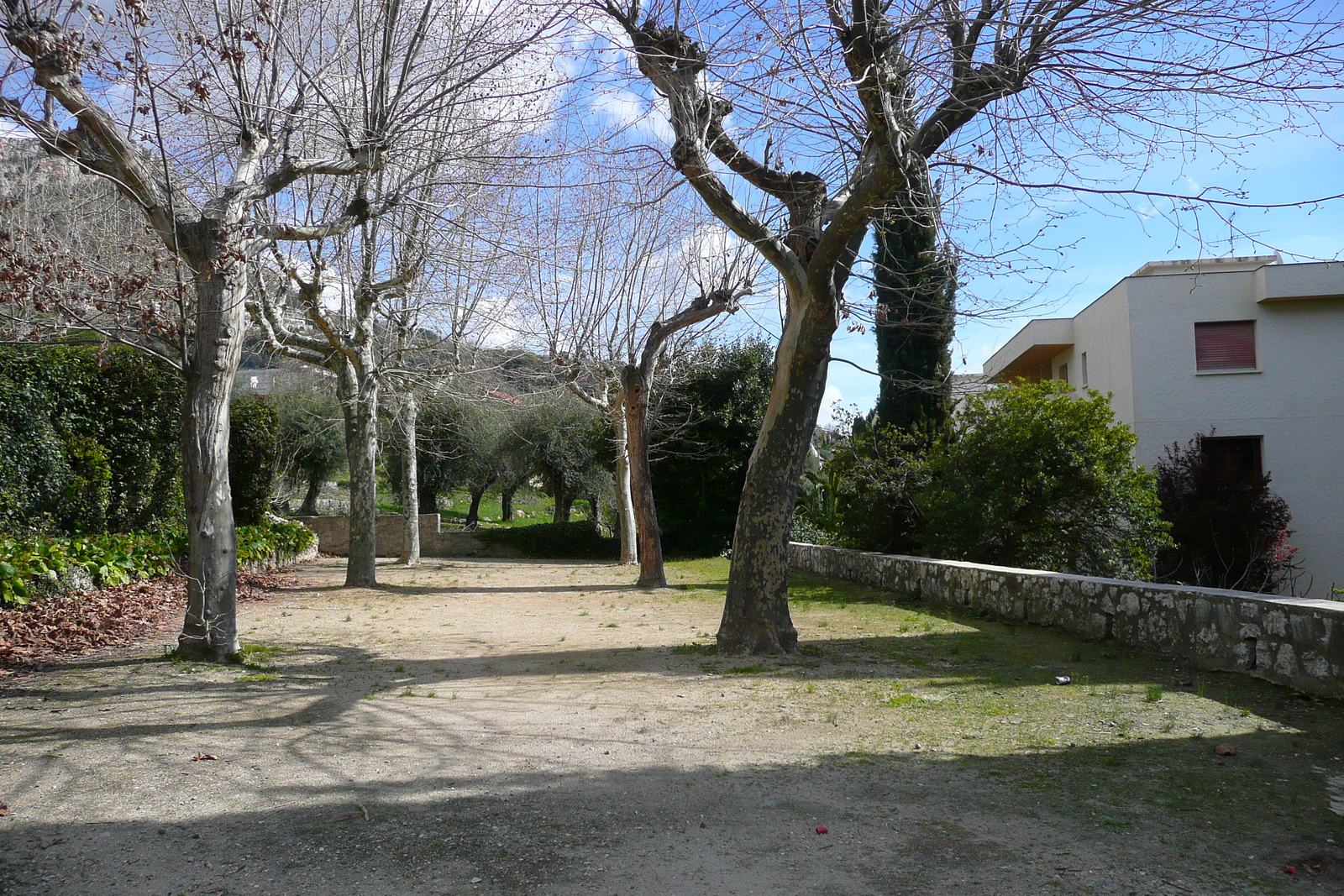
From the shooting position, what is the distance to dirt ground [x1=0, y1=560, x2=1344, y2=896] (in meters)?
3.10

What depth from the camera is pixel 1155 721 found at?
4.97m

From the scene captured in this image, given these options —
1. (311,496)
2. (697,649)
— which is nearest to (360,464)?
(697,649)

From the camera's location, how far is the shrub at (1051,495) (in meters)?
12.0

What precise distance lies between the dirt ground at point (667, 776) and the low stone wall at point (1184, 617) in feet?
0.86

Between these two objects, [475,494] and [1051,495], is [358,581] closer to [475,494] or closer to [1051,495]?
[1051,495]

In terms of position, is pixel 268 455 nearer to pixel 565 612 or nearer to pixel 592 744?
pixel 565 612

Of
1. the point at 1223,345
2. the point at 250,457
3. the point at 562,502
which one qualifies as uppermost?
the point at 1223,345

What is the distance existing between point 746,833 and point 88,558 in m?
9.05

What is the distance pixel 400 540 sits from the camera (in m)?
26.0

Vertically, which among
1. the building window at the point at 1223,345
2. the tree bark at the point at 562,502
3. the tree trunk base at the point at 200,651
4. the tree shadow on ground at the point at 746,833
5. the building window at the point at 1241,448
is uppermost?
the building window at the point at 1223,345

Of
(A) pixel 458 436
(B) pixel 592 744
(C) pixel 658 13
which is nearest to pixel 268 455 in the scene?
(A) pixel 458 436

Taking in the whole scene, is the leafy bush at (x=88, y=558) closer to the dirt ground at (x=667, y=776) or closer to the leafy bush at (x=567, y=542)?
the dirt ground at (x=667, y=776)

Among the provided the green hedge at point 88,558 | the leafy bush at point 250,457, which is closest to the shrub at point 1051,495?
the green hedge at point 88,558

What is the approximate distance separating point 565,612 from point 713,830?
7.99 meters
